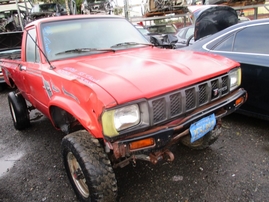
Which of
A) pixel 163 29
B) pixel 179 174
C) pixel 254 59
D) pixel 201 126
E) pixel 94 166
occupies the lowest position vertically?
pixel 179 174

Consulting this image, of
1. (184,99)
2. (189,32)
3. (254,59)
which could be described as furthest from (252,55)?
(189,32)

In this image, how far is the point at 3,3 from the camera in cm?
1855

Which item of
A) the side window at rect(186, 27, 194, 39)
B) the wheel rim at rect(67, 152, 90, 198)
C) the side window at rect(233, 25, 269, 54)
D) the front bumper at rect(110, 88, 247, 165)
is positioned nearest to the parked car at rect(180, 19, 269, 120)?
the side window at rect(233, 25, 269, 54)

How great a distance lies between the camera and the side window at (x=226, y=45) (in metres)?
3.56

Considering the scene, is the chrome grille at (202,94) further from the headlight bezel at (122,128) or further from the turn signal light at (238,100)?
the headlight bezel at (122,128)

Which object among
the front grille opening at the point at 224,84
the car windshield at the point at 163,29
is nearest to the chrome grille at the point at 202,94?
the front grille opening at the point at 224,84

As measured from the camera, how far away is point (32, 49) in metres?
3.20

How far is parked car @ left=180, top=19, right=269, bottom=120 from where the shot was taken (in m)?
3.12

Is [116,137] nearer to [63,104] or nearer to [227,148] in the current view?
[63,104]

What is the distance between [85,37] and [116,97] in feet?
5.07

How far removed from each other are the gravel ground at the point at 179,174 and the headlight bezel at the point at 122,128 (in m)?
1.01

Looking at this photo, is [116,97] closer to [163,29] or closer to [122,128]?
[122,128]

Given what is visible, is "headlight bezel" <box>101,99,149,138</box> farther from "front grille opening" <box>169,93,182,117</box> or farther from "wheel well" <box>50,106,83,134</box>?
"wheel well" <box>50,106,83,134</box>

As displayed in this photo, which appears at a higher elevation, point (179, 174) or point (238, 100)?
point (238, 100)
